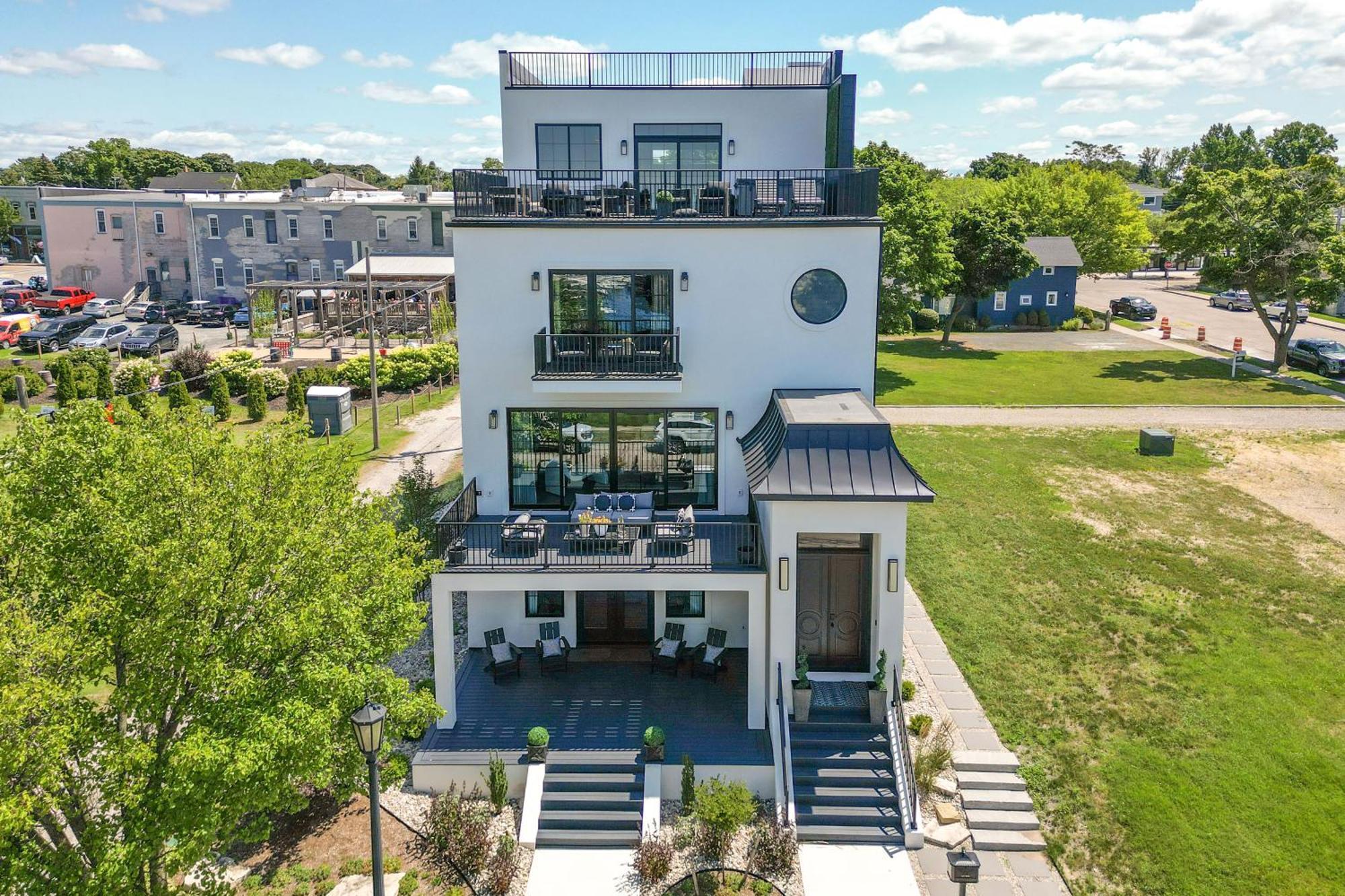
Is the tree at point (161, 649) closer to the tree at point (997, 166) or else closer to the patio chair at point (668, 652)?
the patio chair at point (668, 652)

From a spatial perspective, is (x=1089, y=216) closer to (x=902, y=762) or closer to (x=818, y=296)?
(x=818, y=296)

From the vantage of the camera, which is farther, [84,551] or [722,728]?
[722,728]

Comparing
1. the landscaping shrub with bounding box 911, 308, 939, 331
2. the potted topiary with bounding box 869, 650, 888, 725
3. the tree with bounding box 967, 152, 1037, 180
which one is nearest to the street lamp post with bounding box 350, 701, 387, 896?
the potted topiary with bounding box 869, 650, 888, 725

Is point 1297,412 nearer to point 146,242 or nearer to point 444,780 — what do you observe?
point 444,780

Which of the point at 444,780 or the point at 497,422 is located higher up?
the point at 497,422

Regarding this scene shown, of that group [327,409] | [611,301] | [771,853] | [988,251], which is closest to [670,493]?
[611,301]

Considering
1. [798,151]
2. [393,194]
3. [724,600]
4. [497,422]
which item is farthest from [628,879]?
[393,194]
